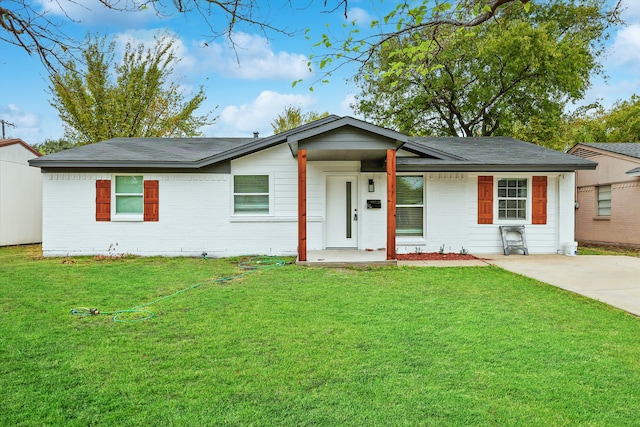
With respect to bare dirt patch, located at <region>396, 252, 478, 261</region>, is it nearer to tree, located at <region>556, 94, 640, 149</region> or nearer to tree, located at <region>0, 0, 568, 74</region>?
tree, located at <region>0, 0, 568, 74</region>

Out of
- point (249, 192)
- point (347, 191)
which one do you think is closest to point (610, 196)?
point (347, 191)

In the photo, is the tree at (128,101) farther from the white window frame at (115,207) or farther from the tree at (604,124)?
the tree at (604,124)

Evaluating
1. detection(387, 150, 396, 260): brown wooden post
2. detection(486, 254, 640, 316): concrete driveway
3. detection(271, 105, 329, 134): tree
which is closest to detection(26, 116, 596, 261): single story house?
detection(486, 254, 640, 316): concrete driveway

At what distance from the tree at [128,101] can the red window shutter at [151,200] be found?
12.0 metres

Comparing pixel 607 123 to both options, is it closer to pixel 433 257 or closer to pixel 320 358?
pixel 433 257

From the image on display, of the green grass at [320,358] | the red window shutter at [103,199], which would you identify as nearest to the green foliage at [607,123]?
the green grass at [320,358]

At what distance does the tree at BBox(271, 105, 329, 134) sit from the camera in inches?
1209

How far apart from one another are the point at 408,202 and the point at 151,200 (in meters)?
6.74

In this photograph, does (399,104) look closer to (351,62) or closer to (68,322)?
(351,62)

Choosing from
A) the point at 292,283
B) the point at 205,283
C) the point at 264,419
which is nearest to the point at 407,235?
the point at 292,283

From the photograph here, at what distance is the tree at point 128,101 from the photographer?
20.1 metres

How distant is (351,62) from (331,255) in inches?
226

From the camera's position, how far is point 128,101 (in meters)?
20.7

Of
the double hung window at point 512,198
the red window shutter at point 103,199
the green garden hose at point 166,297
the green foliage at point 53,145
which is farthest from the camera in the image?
the green foliage at point 53,145
